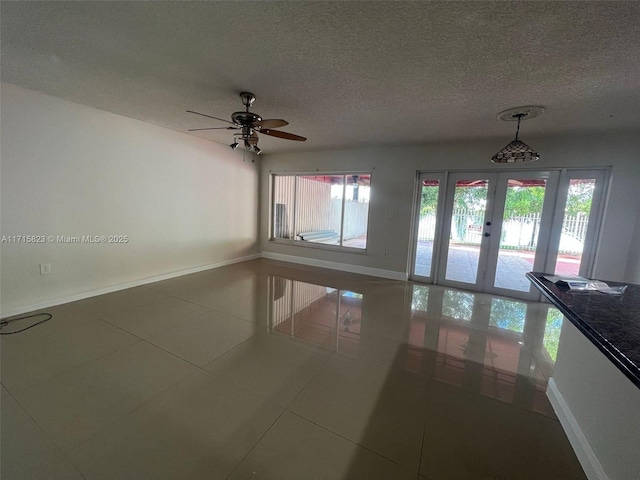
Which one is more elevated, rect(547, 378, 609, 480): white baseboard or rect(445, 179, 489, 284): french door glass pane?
rect(445, 179, 489, 284): french door glass pane

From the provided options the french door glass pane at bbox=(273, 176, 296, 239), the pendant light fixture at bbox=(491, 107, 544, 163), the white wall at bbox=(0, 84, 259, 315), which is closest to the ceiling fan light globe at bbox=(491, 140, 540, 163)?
the pendant light fixture at bbox=(491, 107, 544, 163)

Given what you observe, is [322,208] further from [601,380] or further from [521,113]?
[601,380]

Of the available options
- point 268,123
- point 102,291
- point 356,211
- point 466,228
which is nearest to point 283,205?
point 356,211

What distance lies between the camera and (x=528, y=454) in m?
1.46

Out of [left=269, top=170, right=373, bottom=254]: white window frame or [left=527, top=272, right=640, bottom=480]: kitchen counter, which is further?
[left=269, top=170, right=373, bottom=254]: white window frame

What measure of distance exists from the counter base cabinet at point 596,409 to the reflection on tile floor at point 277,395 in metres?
0.12

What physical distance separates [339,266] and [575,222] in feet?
12.7

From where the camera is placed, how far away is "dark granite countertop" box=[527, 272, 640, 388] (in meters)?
0.89

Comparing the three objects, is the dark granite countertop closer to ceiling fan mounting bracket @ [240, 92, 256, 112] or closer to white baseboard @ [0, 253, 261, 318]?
ceiling fan mounting bracket @ [240, 92, 256, 112]

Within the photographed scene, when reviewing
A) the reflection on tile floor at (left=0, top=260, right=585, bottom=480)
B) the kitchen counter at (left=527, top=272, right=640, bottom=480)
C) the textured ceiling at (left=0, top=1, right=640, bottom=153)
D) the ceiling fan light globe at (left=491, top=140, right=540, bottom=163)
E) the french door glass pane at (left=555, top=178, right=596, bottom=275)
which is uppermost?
the textured ceiling at (left=0, top=1, right=640, bottom=153)

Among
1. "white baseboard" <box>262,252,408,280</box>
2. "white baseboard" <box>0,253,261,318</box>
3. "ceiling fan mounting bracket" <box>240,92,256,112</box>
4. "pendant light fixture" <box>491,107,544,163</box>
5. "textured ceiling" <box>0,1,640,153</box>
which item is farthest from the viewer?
"white baseboard" <box>262,252,408,280</box>

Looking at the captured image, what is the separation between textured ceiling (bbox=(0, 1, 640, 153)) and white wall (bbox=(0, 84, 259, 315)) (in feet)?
1.22

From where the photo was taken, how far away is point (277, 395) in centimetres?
186

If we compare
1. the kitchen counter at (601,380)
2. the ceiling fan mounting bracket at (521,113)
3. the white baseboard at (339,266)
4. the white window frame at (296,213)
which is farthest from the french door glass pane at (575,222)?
the white window frame at (296,213)
